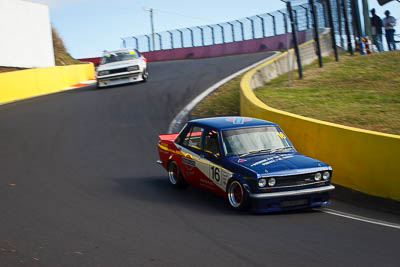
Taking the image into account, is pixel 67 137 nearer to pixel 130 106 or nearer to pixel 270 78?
pixel 130 106

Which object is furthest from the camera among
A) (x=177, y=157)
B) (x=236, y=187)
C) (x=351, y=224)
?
(x=177, y=157)

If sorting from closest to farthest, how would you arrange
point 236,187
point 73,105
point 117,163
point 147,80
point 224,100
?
point 236,187 < point 117,163 < point 224,100 < point 73,105 < point 147,80

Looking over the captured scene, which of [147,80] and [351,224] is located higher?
[147,80]

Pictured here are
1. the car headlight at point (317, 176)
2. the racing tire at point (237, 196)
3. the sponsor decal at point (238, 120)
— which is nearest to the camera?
the racing tire at point (237, 196)

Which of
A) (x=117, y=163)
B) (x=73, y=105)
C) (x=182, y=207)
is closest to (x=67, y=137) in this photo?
(x=117, y=163)

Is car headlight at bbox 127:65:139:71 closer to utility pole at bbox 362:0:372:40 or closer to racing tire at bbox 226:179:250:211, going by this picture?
utility pole at bbox 362:0:372:40

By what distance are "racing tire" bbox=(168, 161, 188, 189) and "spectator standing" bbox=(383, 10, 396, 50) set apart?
18.2 metres

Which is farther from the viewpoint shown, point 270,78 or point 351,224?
point 270,78

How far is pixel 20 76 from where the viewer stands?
23.6m

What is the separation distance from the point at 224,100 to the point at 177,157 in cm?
882

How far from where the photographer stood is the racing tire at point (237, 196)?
786cm

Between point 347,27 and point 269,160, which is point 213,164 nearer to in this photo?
point 269,160

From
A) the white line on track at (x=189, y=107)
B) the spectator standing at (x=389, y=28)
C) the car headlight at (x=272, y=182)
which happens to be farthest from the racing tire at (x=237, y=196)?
the spectator standing at (x=389, y=28)

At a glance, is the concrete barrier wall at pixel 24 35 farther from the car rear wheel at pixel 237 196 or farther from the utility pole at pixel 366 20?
→ the car rear wheel at pixel 237 196
